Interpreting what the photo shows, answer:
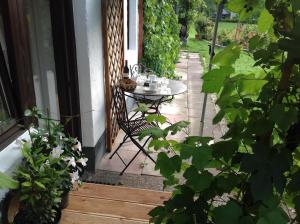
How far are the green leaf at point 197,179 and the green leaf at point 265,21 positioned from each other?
48cm

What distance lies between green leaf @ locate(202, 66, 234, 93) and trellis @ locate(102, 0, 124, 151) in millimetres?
2172

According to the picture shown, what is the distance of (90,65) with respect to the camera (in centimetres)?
259

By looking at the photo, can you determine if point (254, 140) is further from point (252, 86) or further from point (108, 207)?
point (108, 207)

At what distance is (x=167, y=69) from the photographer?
242 inches

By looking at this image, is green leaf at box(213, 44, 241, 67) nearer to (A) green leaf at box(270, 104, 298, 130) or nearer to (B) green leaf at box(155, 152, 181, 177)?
(A) green leaf at box(270, 104, 298, 130)

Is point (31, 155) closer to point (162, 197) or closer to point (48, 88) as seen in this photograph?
point (48, 88)

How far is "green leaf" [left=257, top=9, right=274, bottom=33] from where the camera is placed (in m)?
0.91

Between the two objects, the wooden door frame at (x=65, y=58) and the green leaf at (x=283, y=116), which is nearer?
the green leaf at (x=283, y=116)

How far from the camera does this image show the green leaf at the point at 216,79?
90 cm

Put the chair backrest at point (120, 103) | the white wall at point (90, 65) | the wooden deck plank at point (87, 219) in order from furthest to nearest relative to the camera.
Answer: the chair backrest at point (120, 103), the white wall at point (90, 65), the wooden deck plank at point (87, 219)

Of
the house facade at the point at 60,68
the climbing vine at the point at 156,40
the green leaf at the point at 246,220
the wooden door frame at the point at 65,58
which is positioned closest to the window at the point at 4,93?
the house facade at the point at 60,68

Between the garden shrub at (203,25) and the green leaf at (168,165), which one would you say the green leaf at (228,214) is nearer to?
the green leaf at (168,165)

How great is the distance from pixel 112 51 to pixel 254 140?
2.63 metres

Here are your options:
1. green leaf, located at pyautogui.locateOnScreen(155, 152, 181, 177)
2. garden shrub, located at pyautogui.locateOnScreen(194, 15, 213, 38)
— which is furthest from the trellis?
garden shrub, located at pyautogui.locateOnScreen(194, 15, 213, 38)
